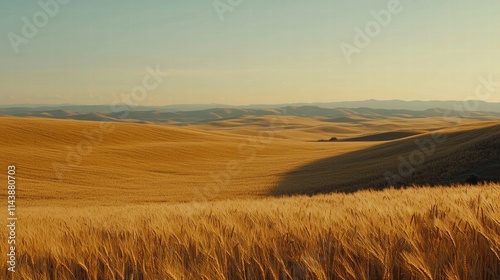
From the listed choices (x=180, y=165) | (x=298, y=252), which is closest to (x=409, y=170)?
(x=180, y=165)

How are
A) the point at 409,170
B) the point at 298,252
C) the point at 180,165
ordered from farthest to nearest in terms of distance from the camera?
the point at 180,165 → the point at 409,170 → the point at 298,252

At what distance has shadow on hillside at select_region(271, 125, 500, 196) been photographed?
24.0m

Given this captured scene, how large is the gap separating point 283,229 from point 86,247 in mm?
1289

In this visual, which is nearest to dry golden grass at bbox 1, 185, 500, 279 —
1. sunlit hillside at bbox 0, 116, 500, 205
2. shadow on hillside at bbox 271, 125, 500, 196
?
shadow on hillside at bbox 271, 125, 500, 196

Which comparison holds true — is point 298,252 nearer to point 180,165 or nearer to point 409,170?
point 409,170

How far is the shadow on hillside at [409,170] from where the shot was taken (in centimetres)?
2400

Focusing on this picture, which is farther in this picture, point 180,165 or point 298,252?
point 180,165

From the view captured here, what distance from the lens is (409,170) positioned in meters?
29.2

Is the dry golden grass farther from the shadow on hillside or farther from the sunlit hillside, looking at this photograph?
the sunlit hillside

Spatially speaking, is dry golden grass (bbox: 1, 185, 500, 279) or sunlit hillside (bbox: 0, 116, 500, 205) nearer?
dry golden grass (bbox: 1, 185, 500, 279)

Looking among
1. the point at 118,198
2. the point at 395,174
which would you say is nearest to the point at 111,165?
the point at 118,198

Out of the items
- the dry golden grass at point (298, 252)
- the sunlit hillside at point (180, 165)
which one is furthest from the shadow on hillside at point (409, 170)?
the dry golden grass at point (298, 252)

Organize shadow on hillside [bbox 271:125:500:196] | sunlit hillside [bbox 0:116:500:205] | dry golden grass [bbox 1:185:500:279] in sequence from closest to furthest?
dry golden grass [bbox 1:185:500:279] → shadow on hillside [bbox 271:125:500:196] → sunlit hillside [bbox 0:116:500:205]

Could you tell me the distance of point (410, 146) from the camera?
149 feet
